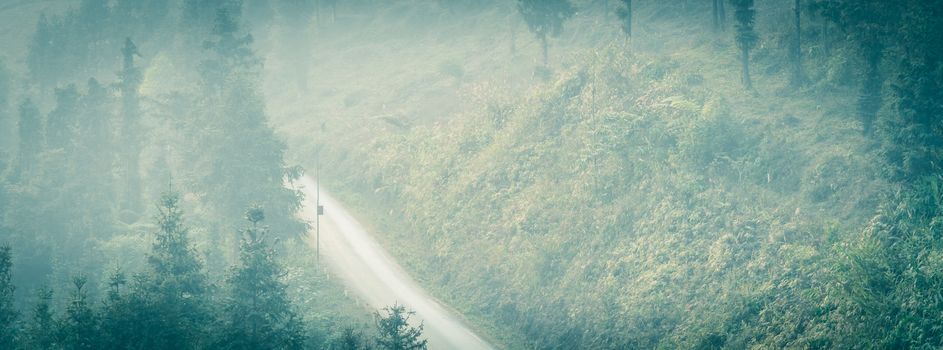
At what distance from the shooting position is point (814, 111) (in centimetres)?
3008

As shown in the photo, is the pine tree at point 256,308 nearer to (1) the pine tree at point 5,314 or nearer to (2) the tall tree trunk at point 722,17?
(1) the pine tree at point 5,314

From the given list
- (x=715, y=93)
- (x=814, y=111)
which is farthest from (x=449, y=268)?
(x=814, y=111)

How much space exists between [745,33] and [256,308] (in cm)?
3122

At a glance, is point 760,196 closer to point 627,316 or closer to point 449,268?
point 627,316

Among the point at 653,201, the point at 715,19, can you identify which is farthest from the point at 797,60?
the point at 653,201

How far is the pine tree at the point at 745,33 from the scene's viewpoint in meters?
34.1

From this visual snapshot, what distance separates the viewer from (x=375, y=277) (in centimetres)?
3166

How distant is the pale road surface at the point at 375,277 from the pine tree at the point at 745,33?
22912 mm

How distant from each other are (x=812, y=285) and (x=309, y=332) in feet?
64.3

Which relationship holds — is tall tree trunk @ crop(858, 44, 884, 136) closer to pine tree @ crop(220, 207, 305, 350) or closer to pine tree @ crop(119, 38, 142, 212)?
pine tree @ crop(220, 207, 305, 350)

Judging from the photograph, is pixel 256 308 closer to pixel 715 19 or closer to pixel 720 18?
pixel 715 19

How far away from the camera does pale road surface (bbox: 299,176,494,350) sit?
85.7ft

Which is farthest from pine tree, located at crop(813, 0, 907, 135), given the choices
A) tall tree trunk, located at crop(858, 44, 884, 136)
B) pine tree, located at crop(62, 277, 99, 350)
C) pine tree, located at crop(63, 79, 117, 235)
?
pine tree, located at crop(63, 79, 117, 235)

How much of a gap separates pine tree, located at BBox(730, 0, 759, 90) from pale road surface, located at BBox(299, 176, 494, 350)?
2291 cm
